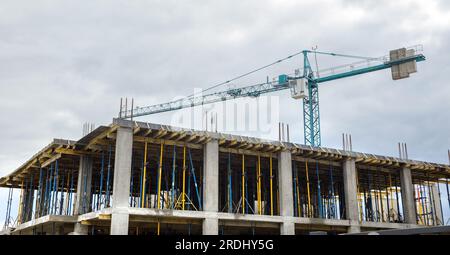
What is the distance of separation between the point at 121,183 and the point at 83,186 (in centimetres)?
570

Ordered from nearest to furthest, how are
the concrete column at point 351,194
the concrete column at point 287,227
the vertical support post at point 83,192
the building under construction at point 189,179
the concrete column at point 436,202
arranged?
the building under construction at point 189,179, the vertical support post at point 83,192, the concrete column at point 287,227, the concrete column at point 351,194, the concrete column at point 436,202

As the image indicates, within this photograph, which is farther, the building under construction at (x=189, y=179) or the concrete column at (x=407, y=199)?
the concrete column at (x=407, y=199)

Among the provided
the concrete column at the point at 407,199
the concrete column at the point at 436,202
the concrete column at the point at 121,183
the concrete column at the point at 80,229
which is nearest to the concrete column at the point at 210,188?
the concrete column at the point at 121,183

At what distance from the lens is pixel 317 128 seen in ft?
214

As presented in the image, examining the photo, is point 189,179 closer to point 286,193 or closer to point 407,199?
point 286,193

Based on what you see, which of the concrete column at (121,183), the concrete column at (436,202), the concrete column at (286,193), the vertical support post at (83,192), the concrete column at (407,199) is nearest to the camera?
the concrete column at (121,183)

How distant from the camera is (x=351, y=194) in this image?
35.4 meters

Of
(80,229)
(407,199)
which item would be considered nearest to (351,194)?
(407,199)

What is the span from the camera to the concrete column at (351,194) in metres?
34.7

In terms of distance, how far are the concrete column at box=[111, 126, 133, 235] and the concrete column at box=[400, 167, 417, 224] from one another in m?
21.9

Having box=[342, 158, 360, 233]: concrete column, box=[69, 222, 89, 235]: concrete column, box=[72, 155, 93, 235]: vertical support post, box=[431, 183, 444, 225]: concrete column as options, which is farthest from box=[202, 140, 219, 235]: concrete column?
box=[431, 183, 444, 225]: concrete column

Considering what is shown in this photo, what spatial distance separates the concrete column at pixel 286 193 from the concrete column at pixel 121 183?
10296 millimetres

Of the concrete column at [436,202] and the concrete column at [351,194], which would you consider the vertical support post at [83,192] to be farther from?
the concrete column at [436,202]
